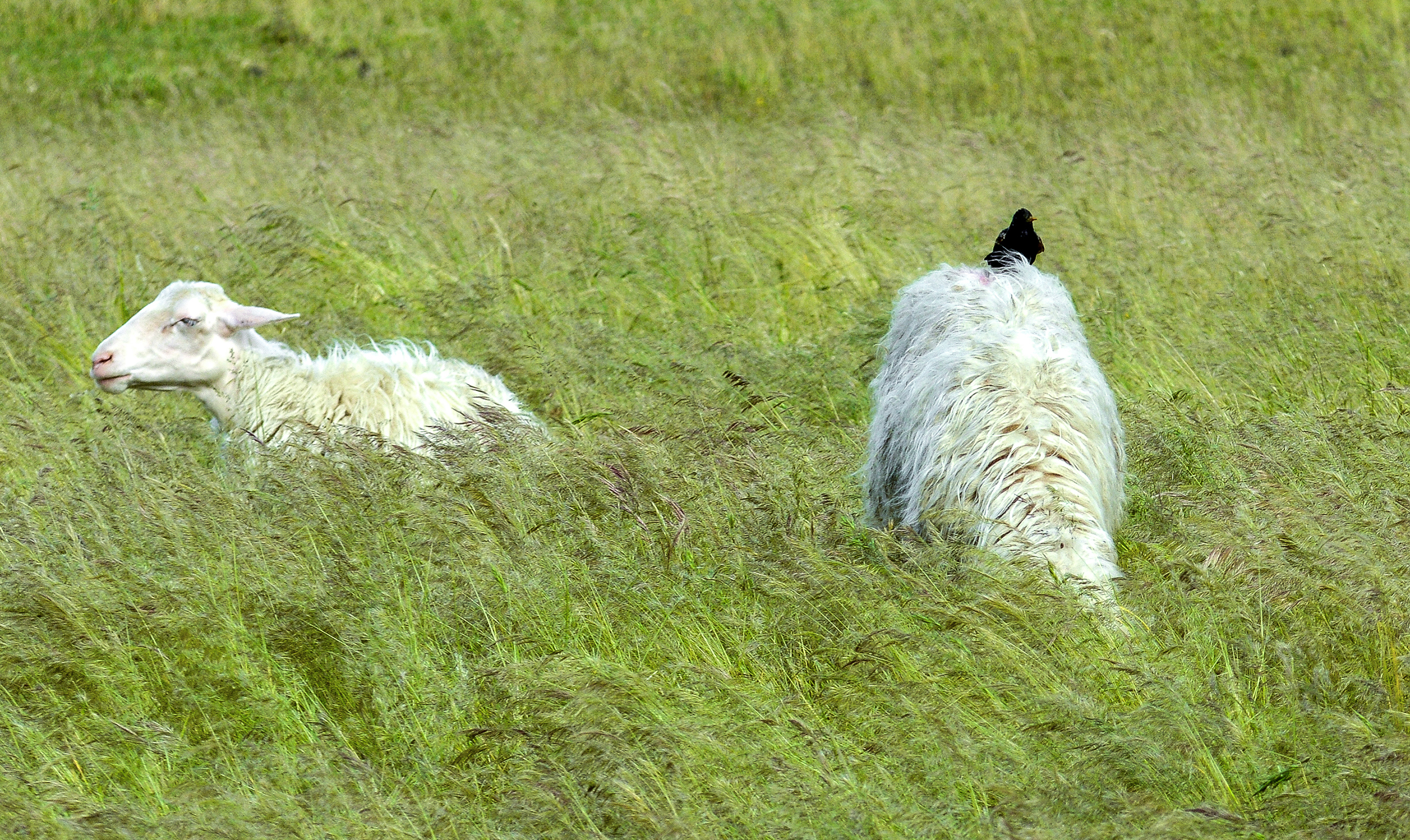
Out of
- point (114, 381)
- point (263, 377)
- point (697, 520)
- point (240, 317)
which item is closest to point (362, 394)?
point (263, 377)

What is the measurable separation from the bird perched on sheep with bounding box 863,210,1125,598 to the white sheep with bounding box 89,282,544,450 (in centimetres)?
165

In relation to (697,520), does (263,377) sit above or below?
below

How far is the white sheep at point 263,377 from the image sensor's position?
16.5 feet

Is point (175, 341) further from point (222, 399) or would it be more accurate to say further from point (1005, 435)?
point (1005, 435)

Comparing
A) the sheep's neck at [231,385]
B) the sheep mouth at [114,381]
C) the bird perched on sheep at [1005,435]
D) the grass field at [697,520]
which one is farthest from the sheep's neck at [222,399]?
the bird perched on sheep at [1005,435]

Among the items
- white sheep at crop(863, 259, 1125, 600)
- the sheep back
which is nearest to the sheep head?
the sheep back

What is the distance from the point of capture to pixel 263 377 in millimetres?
5219

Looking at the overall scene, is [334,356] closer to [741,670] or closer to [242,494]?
[242,494]

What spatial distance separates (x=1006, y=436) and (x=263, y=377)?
3.13m

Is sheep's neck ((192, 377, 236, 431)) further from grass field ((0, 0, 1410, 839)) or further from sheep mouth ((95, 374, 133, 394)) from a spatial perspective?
sheep mouth ((95, 374, 133, 394))

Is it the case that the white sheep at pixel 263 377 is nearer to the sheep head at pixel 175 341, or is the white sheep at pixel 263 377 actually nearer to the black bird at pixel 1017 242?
the sheep head at pixel 175 341

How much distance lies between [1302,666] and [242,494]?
2.85m

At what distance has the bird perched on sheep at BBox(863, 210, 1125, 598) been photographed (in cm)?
327

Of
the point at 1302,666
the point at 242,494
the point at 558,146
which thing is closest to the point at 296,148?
the point at 558,146
